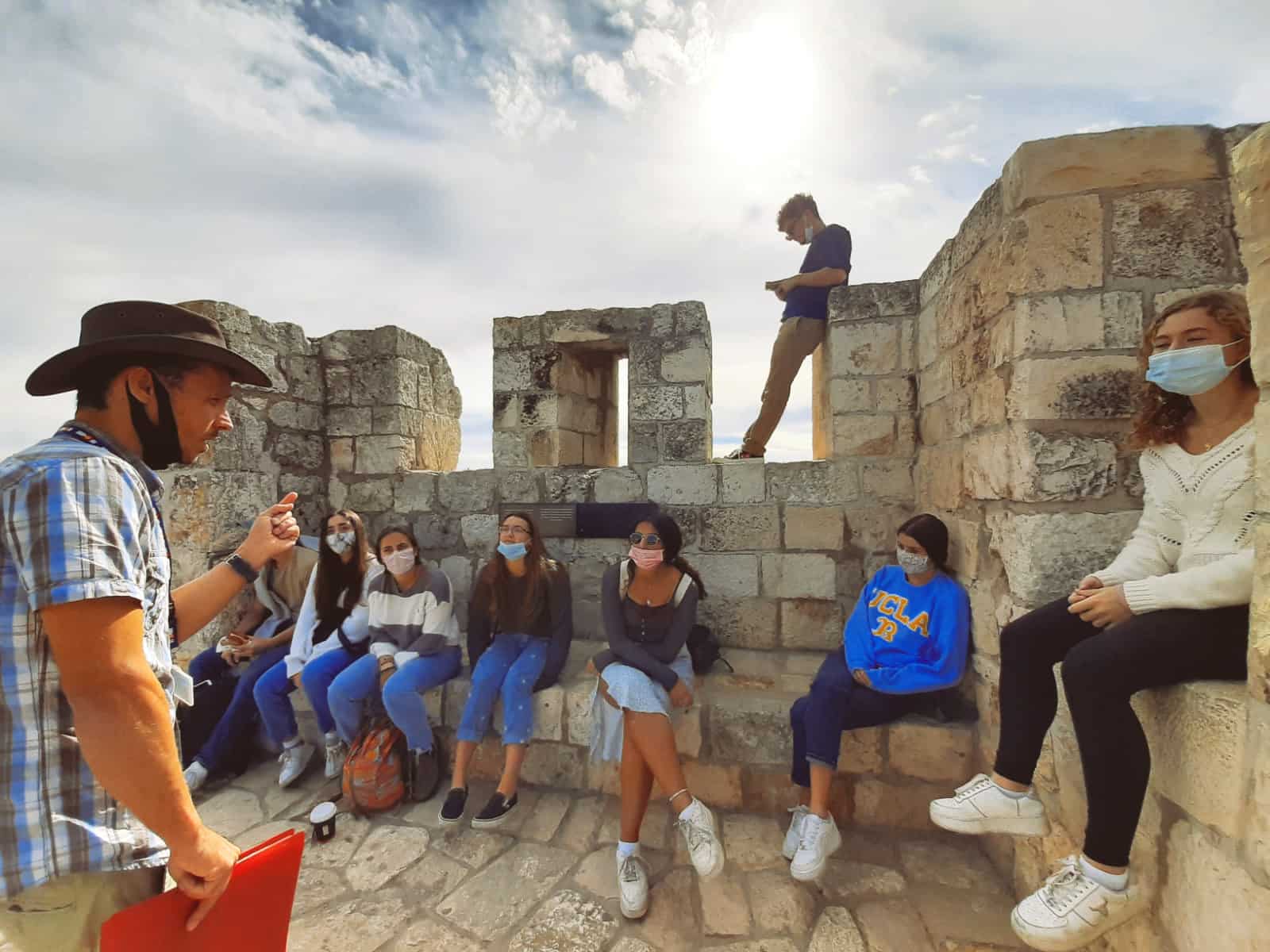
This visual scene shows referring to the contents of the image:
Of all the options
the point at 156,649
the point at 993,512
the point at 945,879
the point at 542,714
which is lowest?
the point at 945,879

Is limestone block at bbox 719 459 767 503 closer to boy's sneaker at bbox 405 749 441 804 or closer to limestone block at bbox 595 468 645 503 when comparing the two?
limestone block at bbox 595 468 645 503

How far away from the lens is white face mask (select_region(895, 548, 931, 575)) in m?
2.63

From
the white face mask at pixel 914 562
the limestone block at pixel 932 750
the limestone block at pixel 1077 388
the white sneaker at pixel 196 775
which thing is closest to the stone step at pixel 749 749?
the limestone block at pixel 932 750

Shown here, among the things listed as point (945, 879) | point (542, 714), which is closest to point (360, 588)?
point (542, 714)

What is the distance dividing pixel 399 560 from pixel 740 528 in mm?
2135

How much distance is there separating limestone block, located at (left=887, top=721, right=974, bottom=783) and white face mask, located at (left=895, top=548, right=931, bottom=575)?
0.72 m

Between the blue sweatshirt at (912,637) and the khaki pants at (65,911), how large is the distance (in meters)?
2.51

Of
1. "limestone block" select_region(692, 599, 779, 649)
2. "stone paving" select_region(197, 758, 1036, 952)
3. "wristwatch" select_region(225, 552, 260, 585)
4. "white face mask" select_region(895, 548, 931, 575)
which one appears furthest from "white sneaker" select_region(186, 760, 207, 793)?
"white face mask" select_region(895, 548, 931, 575)

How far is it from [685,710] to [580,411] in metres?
2.35

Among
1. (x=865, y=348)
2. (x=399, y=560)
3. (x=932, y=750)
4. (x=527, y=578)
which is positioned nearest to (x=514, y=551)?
(x=527, y=578)

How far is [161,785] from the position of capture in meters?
0.98

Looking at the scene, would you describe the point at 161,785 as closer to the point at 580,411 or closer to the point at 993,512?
the point at 993,512

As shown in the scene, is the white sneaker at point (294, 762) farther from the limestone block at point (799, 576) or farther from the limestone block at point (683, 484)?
the limestone block at point (799, 576)

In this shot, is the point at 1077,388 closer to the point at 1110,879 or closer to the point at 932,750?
the point at 1110,879
